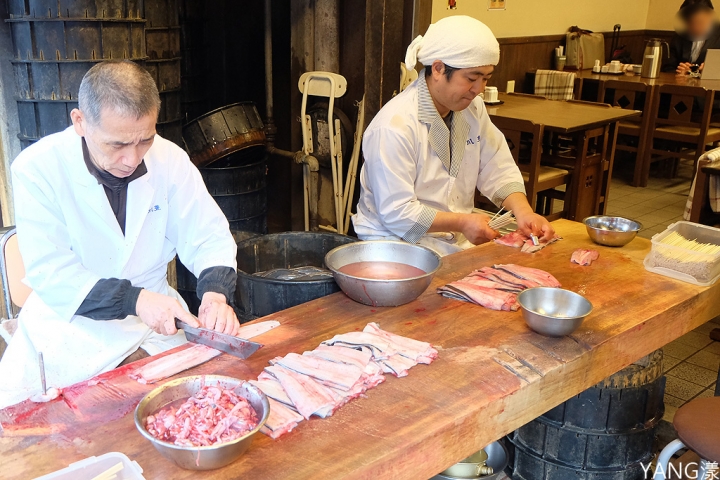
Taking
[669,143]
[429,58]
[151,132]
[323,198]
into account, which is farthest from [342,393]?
[669,143]

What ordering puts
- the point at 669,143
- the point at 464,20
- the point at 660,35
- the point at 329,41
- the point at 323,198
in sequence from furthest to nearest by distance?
the point at 660,35 < the point at 669,143 < the point at 323,198 < the point at 329,41 < the point at 464,20

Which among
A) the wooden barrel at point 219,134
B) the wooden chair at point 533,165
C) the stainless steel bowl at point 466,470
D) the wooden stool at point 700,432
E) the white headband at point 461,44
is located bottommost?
the stainless steel bowl at point 466,470

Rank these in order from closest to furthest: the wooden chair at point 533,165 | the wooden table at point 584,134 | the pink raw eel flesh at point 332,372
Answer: the pink raw eel flesh at point 332,372 → the wooden chair at point 533,165 → the wooden table at point 584,134

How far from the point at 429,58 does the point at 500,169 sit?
0.84 metres

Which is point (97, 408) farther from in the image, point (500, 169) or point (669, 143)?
point (669, 143)

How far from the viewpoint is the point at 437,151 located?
3344 mm

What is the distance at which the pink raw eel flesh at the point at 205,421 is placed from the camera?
5.33 feet

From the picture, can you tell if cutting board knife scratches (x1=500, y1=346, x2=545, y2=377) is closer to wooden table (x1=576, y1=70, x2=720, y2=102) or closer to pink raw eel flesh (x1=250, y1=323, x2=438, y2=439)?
pink raw eel flesh (x1=250, y1=323, x2=438, y2=439)

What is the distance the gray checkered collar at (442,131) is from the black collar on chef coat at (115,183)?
1406mm

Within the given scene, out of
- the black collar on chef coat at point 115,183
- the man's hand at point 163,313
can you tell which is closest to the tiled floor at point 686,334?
the man's hand at point 163,313

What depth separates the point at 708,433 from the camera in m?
2.16

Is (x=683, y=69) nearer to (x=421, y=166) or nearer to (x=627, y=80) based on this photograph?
(x=627, y=80)

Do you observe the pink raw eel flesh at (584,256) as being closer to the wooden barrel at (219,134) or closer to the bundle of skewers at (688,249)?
the bundle of skewers at (688,249)

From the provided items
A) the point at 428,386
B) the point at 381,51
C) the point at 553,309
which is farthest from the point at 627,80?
the point at 428,386
